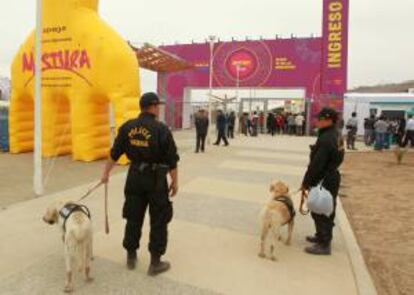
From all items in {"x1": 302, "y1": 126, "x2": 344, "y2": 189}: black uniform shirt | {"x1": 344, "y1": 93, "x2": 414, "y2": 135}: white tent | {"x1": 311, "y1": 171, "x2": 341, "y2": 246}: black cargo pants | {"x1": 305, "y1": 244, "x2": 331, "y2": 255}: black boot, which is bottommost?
{"x1": 305, "y1": 244, "x2": 331, "y2": 255}: black boot

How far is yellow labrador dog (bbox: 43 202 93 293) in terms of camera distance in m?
3.91

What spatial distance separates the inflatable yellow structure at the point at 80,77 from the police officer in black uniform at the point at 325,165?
715cm

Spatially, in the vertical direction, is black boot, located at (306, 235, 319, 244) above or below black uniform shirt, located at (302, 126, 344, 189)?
below

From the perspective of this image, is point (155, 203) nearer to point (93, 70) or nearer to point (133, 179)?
point (133, 179)

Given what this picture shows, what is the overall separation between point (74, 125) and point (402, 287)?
31.9ft

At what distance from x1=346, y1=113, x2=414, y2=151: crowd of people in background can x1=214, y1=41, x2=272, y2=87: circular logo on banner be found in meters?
10.2

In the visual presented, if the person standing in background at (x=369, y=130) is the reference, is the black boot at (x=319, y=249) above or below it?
below

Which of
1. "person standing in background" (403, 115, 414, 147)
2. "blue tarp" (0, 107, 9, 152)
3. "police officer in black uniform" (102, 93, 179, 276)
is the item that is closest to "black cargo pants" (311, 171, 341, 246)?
"police officer in black uniform" (102, 93, 179, 276)

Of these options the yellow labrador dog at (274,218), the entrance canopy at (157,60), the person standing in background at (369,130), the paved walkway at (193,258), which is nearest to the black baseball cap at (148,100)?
the paved walkway at (193,258)

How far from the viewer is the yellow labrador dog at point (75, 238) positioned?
391 cm

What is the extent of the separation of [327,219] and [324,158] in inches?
30.1

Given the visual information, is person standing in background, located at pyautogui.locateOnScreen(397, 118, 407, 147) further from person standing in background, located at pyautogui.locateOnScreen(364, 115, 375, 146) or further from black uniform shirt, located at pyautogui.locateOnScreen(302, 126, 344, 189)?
black uniform shirt, located at pyautogui.locateOnScreen(302, 126, 344, 189)

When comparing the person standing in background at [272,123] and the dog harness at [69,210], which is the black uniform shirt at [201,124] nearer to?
the dog harness at [69,210]

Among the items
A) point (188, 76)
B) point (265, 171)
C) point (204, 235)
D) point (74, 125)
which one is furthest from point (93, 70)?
point (188, 76)
